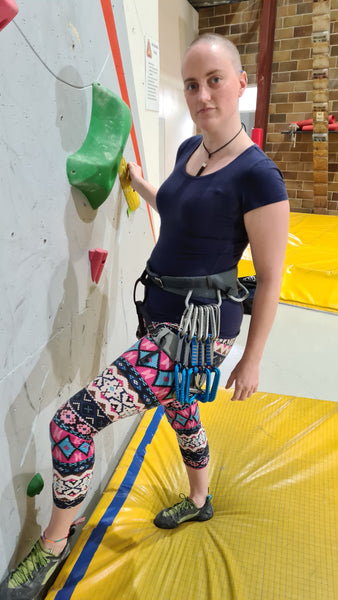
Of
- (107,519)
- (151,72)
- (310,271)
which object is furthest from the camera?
(310,271)

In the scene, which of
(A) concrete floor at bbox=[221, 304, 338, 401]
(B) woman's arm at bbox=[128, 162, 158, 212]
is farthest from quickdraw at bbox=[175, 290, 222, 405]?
(A) concrete floor at bbox=[221, 304, 338, 401]

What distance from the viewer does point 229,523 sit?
49.5 inches

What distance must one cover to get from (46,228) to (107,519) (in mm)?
932

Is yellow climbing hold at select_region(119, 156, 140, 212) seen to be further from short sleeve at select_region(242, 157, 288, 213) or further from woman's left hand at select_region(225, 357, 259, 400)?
woman's left hand at select_region(225, 357, 259, 400)

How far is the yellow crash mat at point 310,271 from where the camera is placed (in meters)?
2.87

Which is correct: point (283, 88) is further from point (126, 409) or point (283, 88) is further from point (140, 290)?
point (126, 409)

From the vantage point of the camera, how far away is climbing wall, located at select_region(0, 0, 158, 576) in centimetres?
80

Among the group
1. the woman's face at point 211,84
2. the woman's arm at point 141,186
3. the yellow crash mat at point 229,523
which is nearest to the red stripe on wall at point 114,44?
the woman's arm at point 141,186

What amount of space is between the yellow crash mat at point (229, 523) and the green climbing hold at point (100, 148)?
0.98m

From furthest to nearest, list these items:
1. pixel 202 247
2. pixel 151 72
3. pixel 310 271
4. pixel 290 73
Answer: pixel 290 73 < pixel 310 271 < pixel 151 72 < pixel 202 247

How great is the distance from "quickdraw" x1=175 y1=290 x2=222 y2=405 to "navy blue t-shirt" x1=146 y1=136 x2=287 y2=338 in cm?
5

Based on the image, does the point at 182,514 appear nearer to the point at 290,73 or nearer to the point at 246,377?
the point at 246,377

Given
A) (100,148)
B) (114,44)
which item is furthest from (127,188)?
(114,44)

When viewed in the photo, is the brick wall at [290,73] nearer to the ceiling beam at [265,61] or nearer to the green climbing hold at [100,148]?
the ceiling beam at [265,61]
